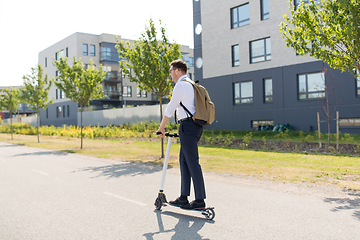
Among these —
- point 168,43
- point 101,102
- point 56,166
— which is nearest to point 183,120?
point 56,166

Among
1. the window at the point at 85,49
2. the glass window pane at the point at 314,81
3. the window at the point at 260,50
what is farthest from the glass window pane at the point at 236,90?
the window at the point at 85,49

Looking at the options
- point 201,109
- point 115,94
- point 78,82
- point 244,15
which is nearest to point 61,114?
point 115,94

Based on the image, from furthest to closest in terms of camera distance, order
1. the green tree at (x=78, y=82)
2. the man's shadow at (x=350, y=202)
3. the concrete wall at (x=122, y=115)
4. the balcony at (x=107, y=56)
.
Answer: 1. the balcony at (x=107, y=56)
2. the concrete wall at (x=122, y=115)
3. the green tree at (x=78, y=82)
4. the man's shadow at (x=350, y=202)

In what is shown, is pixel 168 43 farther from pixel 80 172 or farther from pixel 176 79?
pixel 176 79

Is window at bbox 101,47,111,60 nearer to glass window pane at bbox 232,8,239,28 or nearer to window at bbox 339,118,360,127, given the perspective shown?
glass window pane at bbox 232,8,239,28

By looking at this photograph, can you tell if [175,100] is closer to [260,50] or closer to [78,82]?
[78,82]

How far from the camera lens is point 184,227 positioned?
3.92 m

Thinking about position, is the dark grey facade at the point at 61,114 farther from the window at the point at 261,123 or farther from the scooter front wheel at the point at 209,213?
the scooter front wheel at the point at 209,213

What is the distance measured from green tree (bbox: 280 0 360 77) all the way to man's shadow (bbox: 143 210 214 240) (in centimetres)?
473

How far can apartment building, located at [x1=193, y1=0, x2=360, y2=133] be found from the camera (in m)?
18.2

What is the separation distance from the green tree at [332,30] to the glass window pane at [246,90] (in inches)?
612

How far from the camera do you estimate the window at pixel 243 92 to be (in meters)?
22.8

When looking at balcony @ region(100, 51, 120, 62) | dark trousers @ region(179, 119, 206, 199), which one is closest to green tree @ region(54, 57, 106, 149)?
dark trousers @ region(179, 119, 206, 199)

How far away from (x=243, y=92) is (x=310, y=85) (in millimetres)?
Answer: 5182
